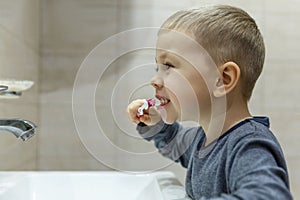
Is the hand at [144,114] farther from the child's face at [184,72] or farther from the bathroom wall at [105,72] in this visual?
the bathroom wall at [105,72]

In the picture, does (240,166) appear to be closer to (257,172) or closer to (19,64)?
(257,172)

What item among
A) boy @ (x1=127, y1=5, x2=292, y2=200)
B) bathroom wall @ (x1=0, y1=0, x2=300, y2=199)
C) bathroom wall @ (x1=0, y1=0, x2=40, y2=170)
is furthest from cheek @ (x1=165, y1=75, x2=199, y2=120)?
bathroom wall @ (x1=0, y1=0, x2=300, y2=199)

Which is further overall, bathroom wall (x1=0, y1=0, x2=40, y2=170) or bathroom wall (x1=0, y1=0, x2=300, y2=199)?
bathroom wall (x1=0, y1=0, x2=300, y2=199)

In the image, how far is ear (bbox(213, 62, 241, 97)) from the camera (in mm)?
802

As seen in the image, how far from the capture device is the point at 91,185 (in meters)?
1.04

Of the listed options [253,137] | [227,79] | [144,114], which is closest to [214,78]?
[227,79]

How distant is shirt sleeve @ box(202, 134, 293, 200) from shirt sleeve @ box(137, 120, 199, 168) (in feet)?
1.16

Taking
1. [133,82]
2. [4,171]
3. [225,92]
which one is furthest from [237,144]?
[133,82]

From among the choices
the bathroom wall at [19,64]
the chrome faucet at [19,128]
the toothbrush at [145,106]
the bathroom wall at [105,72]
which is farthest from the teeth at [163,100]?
the bathroom wall at [105,72]

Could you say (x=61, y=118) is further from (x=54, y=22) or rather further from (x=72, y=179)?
(x=72, y=179)

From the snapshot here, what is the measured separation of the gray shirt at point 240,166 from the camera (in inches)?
24.9

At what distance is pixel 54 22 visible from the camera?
1.42m

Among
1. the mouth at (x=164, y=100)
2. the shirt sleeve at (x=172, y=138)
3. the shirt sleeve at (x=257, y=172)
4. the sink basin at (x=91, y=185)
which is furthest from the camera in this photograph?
the shirt sleeve at (x=172, y=138)

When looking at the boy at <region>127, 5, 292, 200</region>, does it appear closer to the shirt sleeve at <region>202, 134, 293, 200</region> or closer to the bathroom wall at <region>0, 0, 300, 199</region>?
the shirt sleeve at <region>202, 134, 293, 200</region>
